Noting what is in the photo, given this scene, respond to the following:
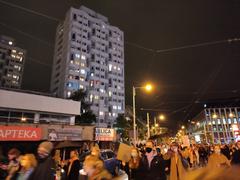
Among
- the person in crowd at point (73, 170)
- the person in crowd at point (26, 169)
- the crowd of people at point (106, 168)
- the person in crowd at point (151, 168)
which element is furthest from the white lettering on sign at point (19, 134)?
the person in crowd at point (26, 169)

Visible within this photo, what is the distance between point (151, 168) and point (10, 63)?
109 meters

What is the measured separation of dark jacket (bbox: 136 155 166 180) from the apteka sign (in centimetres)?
1679

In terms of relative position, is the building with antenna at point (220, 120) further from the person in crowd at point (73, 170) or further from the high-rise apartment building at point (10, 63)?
the person in crowd at point (73, 170)

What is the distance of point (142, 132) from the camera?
70.0 meters

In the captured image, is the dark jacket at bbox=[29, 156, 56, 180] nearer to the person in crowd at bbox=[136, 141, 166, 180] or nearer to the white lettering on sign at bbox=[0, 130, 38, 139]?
the person in crowd at bbox=[136, 141, 166, 180]

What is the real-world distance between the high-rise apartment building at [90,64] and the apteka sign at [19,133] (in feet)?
210

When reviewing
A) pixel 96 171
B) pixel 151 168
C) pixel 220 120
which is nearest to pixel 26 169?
pixel 96 171

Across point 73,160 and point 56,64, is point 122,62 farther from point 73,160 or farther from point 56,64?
point 73,160

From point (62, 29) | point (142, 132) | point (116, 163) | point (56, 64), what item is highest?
point (62, 29)

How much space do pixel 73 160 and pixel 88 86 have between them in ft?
288

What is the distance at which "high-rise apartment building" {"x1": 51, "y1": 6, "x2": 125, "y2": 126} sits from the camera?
9125 cm

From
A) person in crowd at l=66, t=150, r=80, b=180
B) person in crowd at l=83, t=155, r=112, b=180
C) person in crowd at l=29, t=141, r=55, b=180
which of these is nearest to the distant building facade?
person in crowd at l=66, t=150, r=80, b=180

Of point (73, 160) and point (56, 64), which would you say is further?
point (56, 64)

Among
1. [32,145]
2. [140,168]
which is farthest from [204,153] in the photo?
[140,168]
